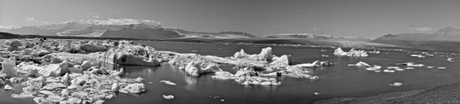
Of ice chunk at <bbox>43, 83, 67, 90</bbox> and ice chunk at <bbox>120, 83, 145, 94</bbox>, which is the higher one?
ice chunk at <bbox>43, 83, 67, 90</bbox>

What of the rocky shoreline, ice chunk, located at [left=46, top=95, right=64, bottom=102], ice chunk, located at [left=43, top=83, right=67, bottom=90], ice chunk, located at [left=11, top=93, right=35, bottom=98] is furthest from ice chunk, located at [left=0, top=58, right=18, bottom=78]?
ice chunk, located at [left=46, top=95, right=64, bottom=102]

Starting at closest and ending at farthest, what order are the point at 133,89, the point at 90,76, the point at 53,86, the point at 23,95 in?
the point at 23,95 < the point at 53,86 < the point at 133,89 < the point at 90,76

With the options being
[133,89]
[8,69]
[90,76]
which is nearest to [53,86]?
[90,76]

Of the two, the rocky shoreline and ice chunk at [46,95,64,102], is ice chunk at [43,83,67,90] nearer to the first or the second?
the rocky shoreline

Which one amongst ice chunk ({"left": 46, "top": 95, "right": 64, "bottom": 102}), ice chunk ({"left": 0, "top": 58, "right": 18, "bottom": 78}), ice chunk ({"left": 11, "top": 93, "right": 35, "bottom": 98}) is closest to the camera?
ice chunk ({"left": 46, "top": 95, "right": 64, "bottom": 102})

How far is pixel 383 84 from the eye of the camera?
58.7 ft

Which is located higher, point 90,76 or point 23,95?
point 90,76

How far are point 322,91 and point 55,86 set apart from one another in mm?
12135

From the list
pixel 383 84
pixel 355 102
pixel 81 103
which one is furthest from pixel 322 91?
pixel 81 103

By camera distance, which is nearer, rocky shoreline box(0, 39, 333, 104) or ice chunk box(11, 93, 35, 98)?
ice chunk box(11, 93, 35, 98)

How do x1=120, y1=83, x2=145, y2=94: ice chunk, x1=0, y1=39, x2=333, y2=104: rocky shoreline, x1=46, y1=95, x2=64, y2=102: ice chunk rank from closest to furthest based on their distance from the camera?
1. x1=46, y1=95, x2=64, y2=102: ice chunk
2. x1=0, y1=39, x2=333, y2=104: rocky shoreline
3. x1=120, y1=83, x2=145, y2=94: ice chunk

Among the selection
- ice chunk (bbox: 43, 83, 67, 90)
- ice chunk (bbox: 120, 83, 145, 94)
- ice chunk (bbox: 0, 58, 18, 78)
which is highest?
ice chunk (bbox: 0, 58, 18, 78)

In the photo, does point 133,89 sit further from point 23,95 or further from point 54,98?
point 23,95

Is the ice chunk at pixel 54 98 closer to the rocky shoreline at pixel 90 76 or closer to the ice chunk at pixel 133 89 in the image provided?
the rocky shoreline at pixel 90 76
